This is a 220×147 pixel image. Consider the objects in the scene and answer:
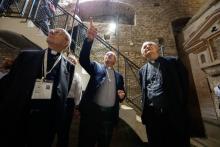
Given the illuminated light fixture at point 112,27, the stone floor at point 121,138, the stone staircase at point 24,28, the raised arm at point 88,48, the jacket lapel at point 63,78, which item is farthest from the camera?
the illuminated light fixture at point 112,27

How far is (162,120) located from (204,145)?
8.56 ft

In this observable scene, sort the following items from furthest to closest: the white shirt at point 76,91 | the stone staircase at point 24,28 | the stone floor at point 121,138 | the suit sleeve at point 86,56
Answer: the stone floor at point 121,138
the stone staircase at point 24,28
the white shirt at point 76,91
the suit sleeve at point 86,56

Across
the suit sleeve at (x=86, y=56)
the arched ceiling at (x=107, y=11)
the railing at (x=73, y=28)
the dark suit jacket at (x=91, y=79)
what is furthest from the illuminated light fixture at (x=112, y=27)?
the suit sleeve at (x=86, y=56)

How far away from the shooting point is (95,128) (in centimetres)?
210

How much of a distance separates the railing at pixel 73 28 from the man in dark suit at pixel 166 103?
1.73 m

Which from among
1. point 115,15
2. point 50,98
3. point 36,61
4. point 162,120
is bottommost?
point 162,120

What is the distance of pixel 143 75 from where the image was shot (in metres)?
2.41

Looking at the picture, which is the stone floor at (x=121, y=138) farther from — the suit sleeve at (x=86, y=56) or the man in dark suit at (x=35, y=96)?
the man in dark suit at (x=35, y=96)

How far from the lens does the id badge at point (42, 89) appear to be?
5.21 ft

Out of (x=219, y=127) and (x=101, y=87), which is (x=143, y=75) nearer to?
(x=101, y=87)

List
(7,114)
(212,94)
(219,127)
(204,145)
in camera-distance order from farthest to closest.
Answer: (212,94) → (219,127) → (204,145) → (7,114)

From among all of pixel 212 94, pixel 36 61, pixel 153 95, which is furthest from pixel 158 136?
pixel 212 94

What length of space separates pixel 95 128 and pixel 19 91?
3.22 feet

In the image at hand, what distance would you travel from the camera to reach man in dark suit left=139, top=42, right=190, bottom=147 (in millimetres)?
1981
